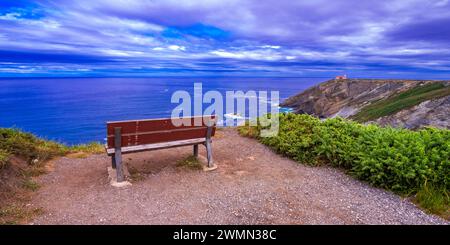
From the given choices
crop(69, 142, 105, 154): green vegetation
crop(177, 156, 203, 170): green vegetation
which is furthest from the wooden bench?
crop(69, 142, 105, 154): green vegetation

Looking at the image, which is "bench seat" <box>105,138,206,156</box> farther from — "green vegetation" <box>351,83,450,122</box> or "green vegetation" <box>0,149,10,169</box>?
"green vegetation" <box>351,83,450,122</box>

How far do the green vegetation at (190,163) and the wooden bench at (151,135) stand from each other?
0.31m

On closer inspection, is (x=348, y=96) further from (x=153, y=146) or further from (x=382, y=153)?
(x=153, y=146)

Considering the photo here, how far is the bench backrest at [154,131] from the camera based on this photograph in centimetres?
630

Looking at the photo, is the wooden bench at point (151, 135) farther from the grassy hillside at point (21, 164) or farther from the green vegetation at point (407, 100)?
the green vegetation at point (407, 100)

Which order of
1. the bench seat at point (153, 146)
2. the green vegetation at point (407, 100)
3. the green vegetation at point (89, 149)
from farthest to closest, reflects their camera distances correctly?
the green vegetation at point (407, 100) → the green vegetation at point (89, 149) → the bench seat at point (153, 146)

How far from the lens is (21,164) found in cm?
721

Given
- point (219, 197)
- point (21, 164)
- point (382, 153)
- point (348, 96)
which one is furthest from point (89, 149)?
point (348, 96)

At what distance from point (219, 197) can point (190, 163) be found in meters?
1.99

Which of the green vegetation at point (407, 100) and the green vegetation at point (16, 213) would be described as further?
the green vegetation at point (407, 100)

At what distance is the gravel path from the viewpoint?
5105mm

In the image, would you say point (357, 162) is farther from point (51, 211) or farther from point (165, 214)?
point (51, 211)

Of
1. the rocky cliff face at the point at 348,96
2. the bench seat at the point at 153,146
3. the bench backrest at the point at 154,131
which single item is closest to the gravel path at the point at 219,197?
the bench seat at the point at 153,146
